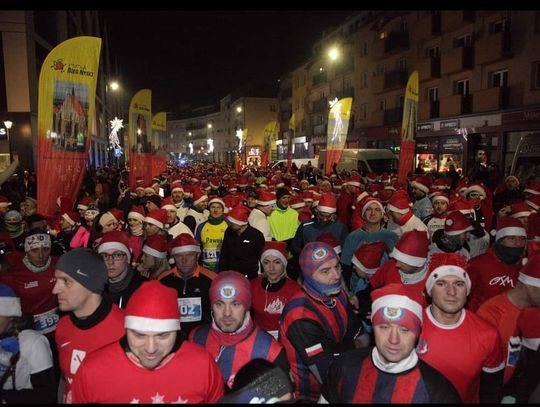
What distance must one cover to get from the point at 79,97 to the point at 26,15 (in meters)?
18.7

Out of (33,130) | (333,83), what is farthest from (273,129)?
(33,130)

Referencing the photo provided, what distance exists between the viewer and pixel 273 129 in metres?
41.5

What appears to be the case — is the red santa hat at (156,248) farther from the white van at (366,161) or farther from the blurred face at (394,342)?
the white van at (366,161)

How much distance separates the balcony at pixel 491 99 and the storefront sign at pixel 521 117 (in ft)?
2.43

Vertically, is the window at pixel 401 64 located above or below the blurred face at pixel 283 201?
above

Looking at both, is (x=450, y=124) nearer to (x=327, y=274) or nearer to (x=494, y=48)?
(x=494, y=48)

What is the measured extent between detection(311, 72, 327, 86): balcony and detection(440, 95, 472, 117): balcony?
23981mm

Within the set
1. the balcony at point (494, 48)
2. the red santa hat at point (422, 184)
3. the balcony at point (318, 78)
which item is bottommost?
the red santa hat at point (422, 184)

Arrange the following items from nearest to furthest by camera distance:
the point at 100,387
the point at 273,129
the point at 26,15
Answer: the point at 100,387 → the point at 26,15 → the point at 273,129

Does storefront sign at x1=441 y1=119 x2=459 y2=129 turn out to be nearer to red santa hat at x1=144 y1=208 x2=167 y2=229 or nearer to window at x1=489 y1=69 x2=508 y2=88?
window at x1=489 y1=69 x2=508 y2=88

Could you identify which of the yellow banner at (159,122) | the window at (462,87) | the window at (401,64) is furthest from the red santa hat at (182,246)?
the window at (401,64)

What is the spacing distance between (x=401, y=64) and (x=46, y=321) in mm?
34176

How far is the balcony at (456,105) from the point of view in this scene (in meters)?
26.7

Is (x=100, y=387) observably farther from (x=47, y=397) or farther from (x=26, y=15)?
(x=26, y=15)
